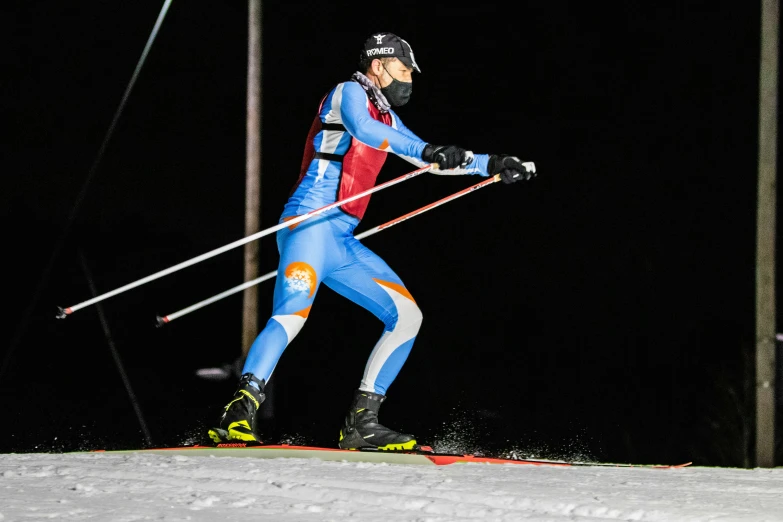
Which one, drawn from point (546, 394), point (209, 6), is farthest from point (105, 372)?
point (546, 394)

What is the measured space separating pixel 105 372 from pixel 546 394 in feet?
17.8

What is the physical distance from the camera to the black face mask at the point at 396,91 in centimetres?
434

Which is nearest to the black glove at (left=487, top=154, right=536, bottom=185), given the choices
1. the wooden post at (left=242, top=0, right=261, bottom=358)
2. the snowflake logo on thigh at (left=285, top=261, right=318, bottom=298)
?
the snowflake logo on thigh at (left=285, top=261, right=318, bottom=298)

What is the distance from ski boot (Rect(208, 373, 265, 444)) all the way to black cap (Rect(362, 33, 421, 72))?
141 centimetres

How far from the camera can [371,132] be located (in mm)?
4000

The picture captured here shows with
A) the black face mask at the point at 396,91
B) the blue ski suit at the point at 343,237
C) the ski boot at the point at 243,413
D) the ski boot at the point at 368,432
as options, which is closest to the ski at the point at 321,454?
the ski boot at the point at 243,413

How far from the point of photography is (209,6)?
7691 mm

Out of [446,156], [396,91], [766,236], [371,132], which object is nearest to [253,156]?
[396,91]

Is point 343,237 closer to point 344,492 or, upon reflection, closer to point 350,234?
point 350,234

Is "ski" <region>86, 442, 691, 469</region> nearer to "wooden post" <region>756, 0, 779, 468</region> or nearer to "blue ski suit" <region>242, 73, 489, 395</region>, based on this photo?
"blue ski suit" <region>242, 73, 489, 395</region>

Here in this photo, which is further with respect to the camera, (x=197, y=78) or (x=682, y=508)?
(x=197, y=78)

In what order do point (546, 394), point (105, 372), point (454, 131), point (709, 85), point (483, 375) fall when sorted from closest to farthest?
point (105, 372) < point (454, 131) < point (483, 375) < point (546, 394) < point (709, 85)

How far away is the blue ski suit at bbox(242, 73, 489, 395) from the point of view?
4.02m

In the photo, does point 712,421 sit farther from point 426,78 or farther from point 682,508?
point 682,508
